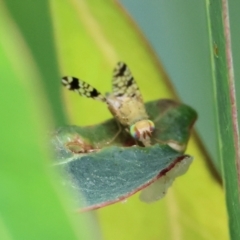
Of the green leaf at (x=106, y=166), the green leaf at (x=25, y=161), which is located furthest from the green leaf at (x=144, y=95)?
the green leaf at (x=25, y=161)

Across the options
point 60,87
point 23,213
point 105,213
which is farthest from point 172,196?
point 23,213

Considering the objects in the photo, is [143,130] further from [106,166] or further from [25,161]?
[25,161]

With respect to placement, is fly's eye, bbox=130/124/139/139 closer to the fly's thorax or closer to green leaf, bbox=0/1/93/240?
the fly's thorax

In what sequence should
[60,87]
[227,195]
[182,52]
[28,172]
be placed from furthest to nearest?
[182,52] → [60,87] → [227,195] → [28,172]

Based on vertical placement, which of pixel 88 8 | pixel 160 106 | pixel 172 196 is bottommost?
pixel 172 196

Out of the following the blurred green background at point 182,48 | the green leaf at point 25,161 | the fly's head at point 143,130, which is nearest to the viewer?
the green leaf at point 25,161

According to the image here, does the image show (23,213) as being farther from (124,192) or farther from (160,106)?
(160,106)

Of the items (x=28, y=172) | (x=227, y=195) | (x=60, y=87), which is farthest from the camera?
(x=60, y=87)

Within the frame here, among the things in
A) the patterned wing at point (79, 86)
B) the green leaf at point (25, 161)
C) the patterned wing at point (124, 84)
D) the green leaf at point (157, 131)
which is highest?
the green leaf at point (25, 161)

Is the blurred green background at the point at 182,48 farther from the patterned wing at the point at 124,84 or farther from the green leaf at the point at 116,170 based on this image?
the green leaf at the point at 116,170
